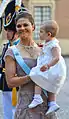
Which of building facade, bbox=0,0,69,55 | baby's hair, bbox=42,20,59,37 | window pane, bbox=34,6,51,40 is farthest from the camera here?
window pane, bbox=34,6,51,40

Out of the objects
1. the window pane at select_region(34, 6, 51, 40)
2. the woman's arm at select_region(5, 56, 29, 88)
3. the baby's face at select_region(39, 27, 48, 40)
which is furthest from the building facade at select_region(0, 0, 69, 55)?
the woman's arm at select_region(5, 56, 29, 88)

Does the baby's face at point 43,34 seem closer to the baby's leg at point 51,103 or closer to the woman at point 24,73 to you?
the woman at point 24,73

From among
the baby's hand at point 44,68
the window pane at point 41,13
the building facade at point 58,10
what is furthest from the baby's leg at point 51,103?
the window pane at point 41,13

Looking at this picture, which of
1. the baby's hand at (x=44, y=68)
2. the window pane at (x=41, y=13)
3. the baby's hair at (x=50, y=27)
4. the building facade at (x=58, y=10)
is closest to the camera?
the baby's hand at (x=44, y=68)

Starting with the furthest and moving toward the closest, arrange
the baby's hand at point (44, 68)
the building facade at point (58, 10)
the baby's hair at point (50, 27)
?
the building facade at point (58, 10) → the baby's hair at point (50, 27) → the baby's hand at point (44, 68)

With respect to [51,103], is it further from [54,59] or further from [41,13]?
[41,13]

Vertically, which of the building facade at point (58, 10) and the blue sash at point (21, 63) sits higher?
the blue sash at point (21, 63)

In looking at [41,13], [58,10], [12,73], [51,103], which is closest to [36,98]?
[51,103]

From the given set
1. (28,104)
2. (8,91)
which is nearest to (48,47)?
(28,104)

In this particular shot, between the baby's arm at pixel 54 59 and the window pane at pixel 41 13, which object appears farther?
the window pane at pixel 41 13

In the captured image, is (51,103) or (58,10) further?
(58,10)

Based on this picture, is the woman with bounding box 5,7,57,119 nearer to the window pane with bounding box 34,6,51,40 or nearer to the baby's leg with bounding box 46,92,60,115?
the baby's leg with bounding box 46,92,60,115

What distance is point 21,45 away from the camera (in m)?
3.81

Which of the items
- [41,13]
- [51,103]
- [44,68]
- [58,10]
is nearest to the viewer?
[44,68]
